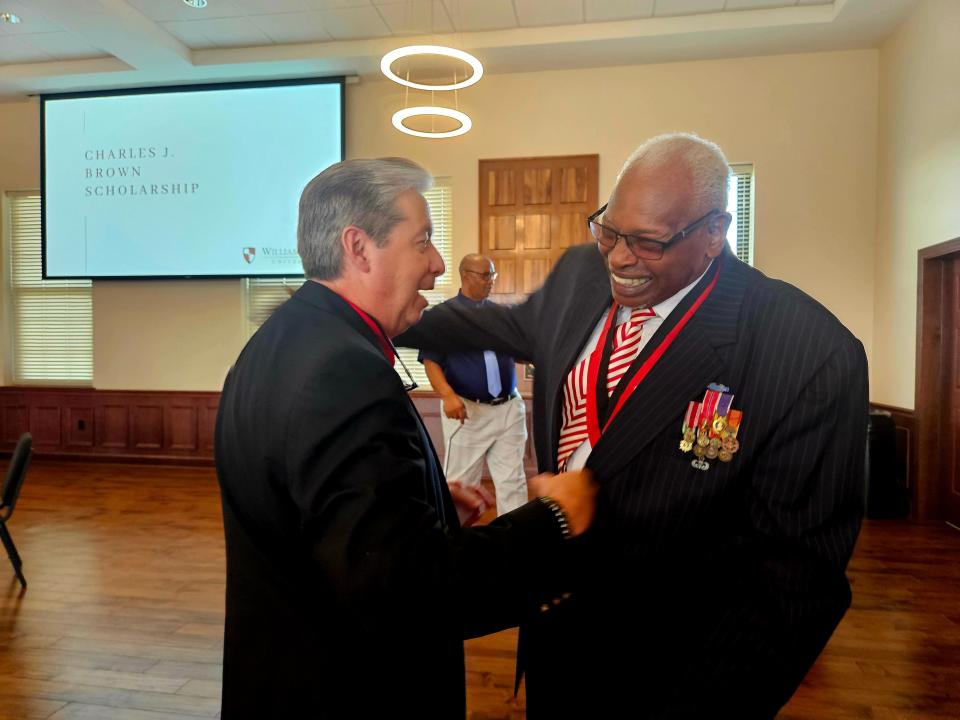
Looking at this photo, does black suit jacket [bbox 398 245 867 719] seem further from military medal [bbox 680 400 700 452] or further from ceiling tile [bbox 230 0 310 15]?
ceiling tile [bbox 230 0 310 15]

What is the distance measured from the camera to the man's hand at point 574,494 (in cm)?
114

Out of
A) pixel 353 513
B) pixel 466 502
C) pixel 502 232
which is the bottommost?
pixel 466 502

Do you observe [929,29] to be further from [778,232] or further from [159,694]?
[159,694]

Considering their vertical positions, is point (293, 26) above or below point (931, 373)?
above

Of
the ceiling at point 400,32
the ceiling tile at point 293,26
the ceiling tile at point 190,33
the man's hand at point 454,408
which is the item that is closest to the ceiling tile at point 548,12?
the ceiling at point 400,32

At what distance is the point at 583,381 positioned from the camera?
1.42 meters

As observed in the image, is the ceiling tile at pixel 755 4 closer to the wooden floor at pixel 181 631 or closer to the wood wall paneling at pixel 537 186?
the wood wall paneling at pixel 537 186

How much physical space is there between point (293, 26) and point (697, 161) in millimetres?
6119

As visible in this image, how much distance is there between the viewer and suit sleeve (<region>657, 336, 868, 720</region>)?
112 cm

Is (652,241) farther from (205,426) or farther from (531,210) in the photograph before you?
(205,426)

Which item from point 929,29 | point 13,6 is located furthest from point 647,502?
point 13,6

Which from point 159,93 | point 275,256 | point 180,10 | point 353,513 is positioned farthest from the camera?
point 159,93

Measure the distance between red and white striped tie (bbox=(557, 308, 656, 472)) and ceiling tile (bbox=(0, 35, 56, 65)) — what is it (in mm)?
7663

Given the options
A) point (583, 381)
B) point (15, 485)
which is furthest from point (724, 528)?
point (15, 485)
